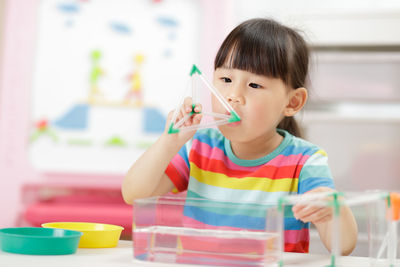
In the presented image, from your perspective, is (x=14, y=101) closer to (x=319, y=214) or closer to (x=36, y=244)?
(x=36, y=244)

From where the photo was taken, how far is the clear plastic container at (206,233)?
1.67ft

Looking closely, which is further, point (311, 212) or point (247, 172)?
point (247, 172)

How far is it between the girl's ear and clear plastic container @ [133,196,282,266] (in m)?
0.43

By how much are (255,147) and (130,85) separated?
36.0 inches

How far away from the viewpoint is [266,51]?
0.84 metres

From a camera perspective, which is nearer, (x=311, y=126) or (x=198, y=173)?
(x=198, y=173)

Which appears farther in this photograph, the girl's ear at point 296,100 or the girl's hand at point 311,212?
the girl's ear at point 296,100

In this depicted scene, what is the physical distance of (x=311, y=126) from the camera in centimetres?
162

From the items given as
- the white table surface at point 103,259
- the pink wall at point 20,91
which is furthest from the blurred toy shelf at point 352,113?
the white table surface at point 103,259

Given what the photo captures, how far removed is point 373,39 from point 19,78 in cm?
121

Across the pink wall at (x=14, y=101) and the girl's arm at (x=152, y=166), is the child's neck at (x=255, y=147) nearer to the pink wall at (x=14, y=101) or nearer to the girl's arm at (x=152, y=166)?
the girl's arm at (x=152, y=166)

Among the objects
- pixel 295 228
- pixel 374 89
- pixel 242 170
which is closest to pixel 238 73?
pixel 242 170

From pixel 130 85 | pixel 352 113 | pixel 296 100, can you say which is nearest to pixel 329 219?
pixel 296 100

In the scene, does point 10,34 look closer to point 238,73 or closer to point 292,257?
point 238,73
